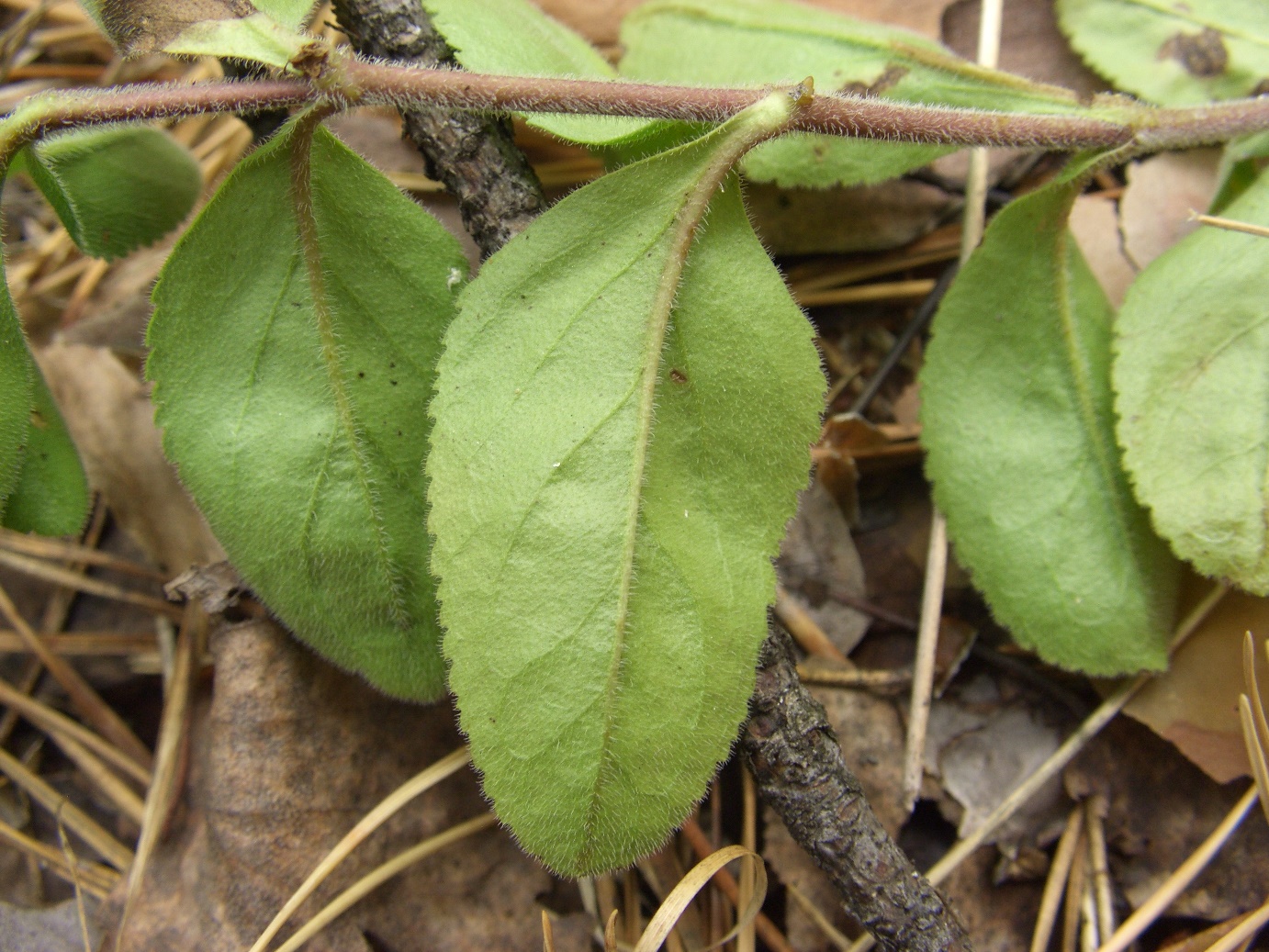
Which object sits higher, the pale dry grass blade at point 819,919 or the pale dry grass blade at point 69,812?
the pale dry grass blade at point 69,812

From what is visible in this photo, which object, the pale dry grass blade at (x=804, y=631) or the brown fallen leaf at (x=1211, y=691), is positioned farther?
the pale dry grass blade at (x=804, y=631)

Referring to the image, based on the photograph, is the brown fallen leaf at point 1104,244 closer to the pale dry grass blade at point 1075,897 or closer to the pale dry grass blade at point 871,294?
the pale dry grass blade at point 871,294

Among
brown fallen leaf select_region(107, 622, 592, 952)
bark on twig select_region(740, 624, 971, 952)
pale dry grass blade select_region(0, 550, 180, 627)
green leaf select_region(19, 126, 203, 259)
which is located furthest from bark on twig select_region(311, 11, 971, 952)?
pale dry grass blade select_region(0, 550, 180, 627)

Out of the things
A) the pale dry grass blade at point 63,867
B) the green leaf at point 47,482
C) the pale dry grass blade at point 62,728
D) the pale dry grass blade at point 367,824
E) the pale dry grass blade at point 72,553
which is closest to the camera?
the green leaf at point 47,482

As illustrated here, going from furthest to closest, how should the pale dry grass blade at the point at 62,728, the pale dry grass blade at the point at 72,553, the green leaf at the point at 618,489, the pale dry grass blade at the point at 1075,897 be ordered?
the pale dry grass blade at the point at 72,553, the pale dry grass blade at the point at 62,728, the pale dry grass blade at the point at 1075,897, the green leaf at the point at 618,489

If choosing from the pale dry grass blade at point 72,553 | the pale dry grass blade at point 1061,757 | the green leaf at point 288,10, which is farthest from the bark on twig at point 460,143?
the pale dry grass blade at point 1061,757

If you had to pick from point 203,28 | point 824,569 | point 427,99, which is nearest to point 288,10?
point 203,28
